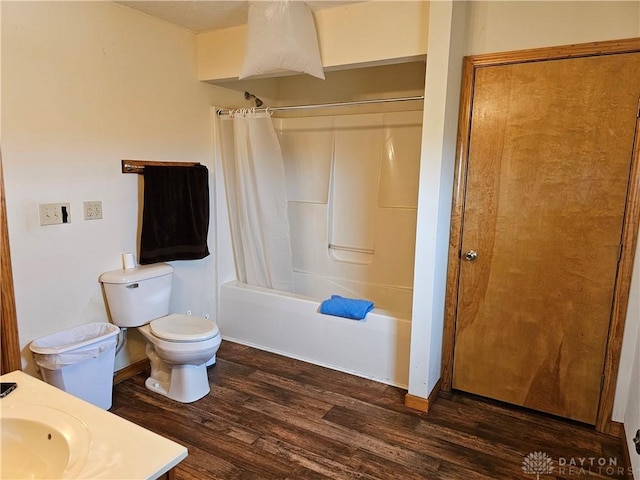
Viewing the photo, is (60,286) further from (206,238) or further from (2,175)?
(206,238)

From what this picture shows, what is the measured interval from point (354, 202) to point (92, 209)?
1.94 m

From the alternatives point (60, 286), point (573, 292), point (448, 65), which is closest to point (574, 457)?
point (573, 292)

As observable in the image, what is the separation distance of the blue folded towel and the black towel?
97cm

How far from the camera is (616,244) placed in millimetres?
2162

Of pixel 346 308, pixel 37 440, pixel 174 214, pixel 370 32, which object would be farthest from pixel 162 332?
pixel 370 32

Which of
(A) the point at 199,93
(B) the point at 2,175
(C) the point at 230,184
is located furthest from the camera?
(C) the point at 230,184

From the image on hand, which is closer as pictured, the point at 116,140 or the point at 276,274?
the point at 116,140

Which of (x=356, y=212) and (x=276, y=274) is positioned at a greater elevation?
(x=356, y=212)

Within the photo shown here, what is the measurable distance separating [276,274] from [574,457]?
85.1 inches


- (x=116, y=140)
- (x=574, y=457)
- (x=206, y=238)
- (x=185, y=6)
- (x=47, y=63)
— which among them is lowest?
(x=574, y=457)

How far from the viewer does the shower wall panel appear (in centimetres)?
332

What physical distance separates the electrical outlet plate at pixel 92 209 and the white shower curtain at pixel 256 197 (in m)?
1.01

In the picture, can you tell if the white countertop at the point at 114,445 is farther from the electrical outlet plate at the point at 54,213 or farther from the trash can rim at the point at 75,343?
the electrical outlet plate at the point at 54,213

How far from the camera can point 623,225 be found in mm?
2135
